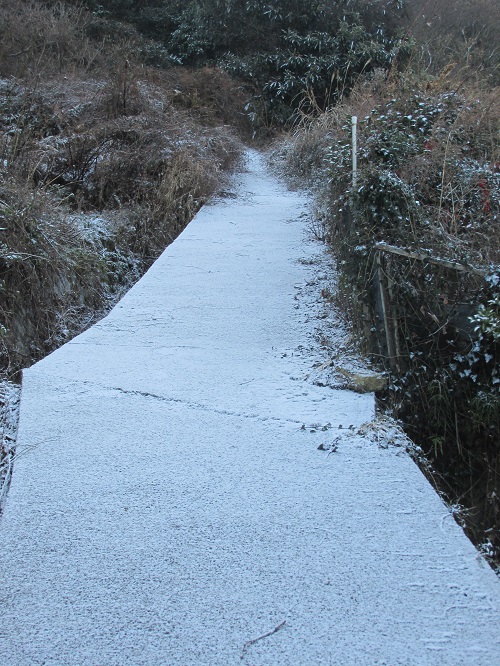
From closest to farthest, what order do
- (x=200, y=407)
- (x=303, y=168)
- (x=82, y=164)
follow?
(x=200, y=407) → (x=82, y=164) → (x=303, y=168)

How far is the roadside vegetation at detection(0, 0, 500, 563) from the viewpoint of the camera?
135 inches

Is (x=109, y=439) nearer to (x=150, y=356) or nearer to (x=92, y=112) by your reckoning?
(x=150, y=356)

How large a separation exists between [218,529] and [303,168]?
7.75 metres

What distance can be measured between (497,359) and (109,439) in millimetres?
2221

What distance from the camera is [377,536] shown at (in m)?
2.29

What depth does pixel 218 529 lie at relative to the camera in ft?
7.72

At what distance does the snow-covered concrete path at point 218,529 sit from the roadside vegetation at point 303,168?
1.75ft

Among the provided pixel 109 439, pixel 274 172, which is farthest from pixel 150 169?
pixel 109 439

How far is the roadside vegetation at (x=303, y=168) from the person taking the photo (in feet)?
11.2

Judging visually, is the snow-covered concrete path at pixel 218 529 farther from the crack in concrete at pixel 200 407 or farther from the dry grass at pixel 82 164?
the dry grass at pixel 82 164

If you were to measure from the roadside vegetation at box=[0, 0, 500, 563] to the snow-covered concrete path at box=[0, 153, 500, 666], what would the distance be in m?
0.53

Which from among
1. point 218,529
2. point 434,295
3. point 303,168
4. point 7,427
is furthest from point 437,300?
point 303,168

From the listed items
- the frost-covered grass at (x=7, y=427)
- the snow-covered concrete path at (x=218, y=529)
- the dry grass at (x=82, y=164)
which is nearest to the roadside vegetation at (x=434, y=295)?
the snow-covered concrete path at (x=218, y=529)

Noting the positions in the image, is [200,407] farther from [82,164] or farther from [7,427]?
[82,164]
